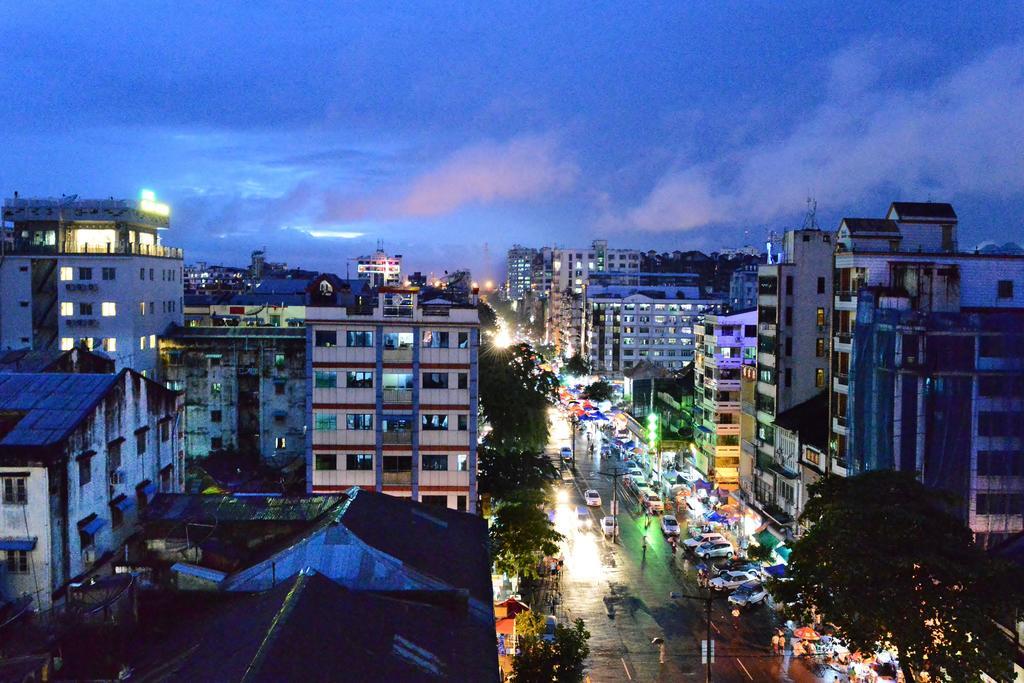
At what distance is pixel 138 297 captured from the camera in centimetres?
4666

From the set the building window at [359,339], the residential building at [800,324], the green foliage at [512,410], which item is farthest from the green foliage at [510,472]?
the residential building at [800,324]

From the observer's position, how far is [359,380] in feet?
113

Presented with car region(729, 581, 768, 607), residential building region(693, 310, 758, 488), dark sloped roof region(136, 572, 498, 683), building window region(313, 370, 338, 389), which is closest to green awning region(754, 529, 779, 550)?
car region(729, 581, 768, 607)

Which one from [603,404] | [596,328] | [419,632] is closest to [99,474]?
[419,632]

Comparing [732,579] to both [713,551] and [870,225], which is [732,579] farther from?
[870,225]

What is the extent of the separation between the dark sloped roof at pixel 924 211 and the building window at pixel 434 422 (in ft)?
79.4

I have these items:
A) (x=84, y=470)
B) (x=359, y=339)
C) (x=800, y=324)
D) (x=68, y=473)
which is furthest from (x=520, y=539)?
(x=800, y=324)

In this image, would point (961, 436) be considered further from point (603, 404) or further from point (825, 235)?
point (603, 404)

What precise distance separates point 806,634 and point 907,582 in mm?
9447

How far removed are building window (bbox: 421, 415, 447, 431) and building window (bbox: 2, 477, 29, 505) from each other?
18.4 m

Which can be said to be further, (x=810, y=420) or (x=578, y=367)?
(x=578, y=367)

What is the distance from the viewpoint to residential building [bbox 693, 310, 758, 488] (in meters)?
50.4

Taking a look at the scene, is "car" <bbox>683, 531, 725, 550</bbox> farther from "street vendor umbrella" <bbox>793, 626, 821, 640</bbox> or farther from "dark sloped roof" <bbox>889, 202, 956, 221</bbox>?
"dark sloped roof" <bbox>889, 202, 956, 221</bbox>

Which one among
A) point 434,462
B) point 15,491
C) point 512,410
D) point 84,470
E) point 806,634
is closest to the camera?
point 15,491
